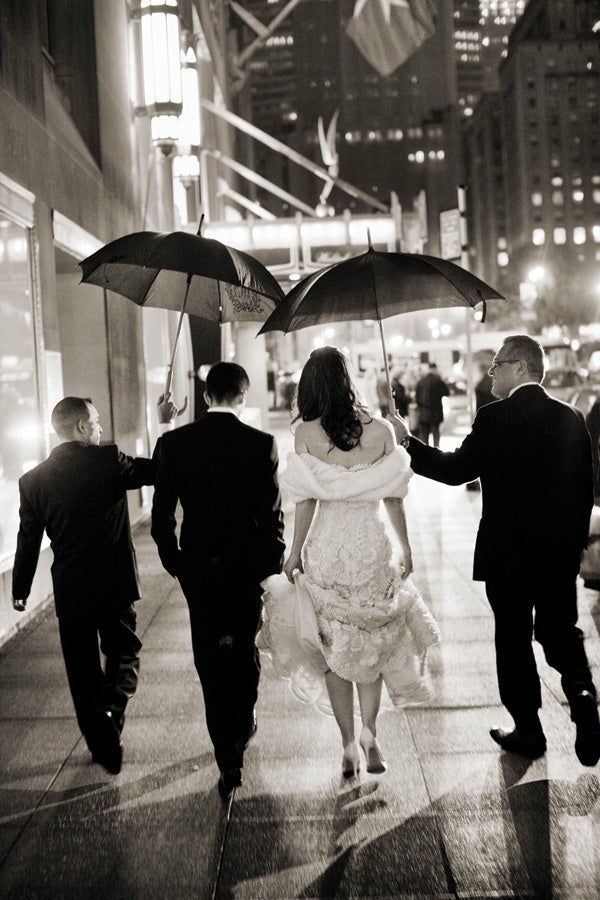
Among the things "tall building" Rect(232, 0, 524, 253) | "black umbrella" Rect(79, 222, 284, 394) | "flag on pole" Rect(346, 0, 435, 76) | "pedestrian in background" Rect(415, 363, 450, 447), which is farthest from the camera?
"tall building" Rect(232, 0, 524, 253)

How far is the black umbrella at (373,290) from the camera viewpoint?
195 inches

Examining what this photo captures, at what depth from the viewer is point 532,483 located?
16.0 feet

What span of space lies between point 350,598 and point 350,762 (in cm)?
77

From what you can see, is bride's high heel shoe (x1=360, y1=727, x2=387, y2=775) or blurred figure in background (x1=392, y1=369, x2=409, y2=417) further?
blurred figure in background (x1=392, y1=369, x2=409, y2=417)

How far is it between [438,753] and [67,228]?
6771 millimetres

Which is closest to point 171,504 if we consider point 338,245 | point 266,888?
point 266,888

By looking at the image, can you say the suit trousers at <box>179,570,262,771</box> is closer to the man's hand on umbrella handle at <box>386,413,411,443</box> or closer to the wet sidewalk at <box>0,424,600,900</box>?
the wet sidewalk at <box>0,424,600,900</box>

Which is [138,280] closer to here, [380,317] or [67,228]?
[380,317]

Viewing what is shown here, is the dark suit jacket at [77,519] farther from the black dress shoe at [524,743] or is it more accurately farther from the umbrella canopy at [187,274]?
the black dress shoe at [524,743]

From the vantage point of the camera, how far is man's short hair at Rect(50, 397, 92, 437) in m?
4.87

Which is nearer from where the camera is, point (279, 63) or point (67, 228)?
point (67, 228)

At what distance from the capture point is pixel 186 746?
514cm

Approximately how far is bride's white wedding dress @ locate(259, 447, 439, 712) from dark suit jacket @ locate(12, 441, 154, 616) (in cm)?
87

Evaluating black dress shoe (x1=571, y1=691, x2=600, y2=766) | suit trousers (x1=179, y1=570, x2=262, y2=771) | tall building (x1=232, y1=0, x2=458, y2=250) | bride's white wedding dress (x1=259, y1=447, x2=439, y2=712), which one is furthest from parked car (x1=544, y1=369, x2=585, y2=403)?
tall building (x1=232, y1=0, x2=458, y2=250)
